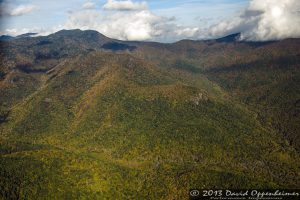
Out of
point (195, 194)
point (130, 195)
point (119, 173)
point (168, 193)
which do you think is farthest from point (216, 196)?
point (119, 173)

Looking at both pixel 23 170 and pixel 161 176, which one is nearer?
pixel 23 170

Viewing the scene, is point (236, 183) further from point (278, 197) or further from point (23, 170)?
point (23, 170)

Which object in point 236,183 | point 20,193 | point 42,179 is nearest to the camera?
point 20,193

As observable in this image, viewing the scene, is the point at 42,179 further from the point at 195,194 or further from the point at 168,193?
the point at 195,194

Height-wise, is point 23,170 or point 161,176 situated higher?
point 23,170

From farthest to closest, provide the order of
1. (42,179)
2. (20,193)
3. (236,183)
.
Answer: (236,183)
(42,179)
(20,193)

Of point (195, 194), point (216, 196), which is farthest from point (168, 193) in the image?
point (216, 196)

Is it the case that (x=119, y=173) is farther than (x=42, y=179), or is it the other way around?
(x=119, y=173)

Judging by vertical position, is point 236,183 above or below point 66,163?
below

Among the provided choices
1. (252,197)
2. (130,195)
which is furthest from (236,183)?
(130,195)
